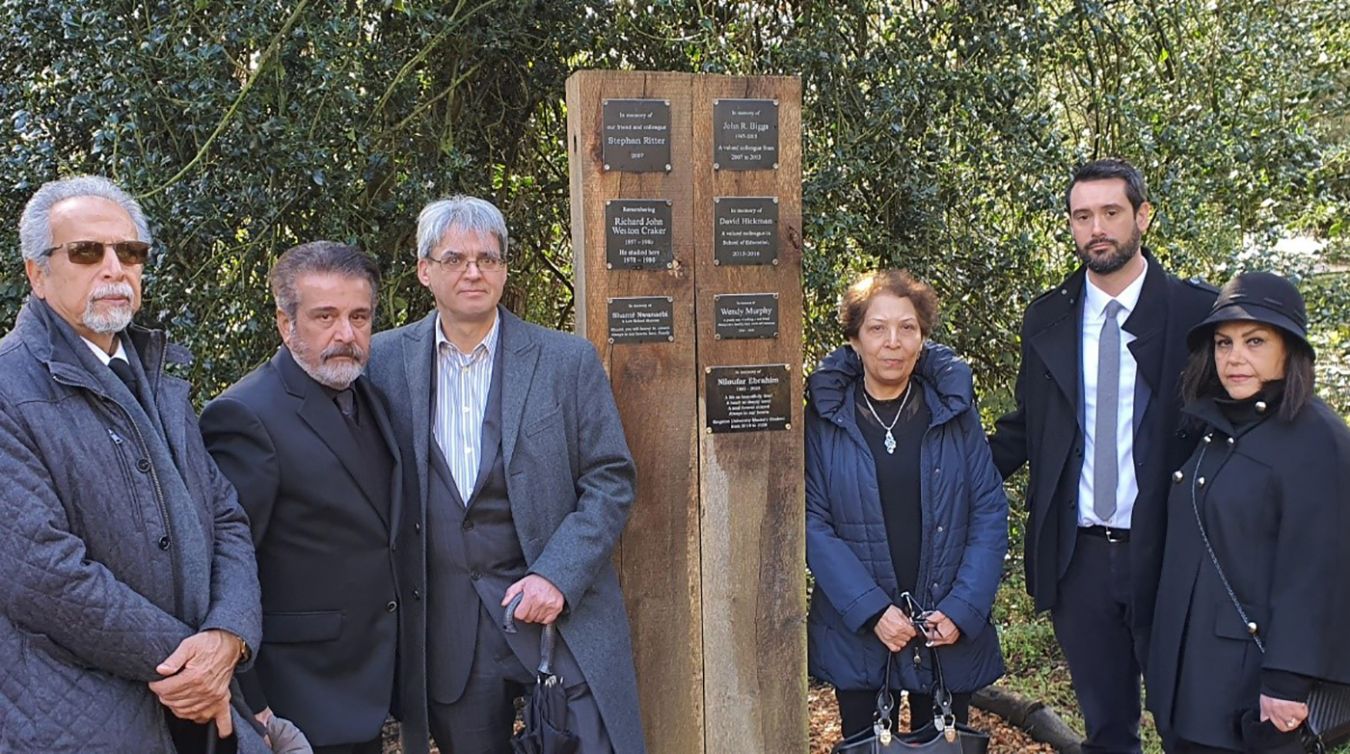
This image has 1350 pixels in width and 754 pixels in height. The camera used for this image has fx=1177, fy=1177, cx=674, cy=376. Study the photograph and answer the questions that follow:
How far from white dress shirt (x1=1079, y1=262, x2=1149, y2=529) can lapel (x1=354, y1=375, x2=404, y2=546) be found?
2281 millimetres

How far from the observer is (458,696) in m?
3.45

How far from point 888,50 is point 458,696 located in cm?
344

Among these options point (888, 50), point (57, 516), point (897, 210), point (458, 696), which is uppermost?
point (888, 50)

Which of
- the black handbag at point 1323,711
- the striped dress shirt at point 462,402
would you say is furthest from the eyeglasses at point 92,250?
the black handbag at point 1323,711

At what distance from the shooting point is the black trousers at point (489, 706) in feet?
11.4

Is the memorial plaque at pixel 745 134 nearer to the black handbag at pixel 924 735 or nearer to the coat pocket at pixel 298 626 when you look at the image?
the black handbag at pixel 924 735

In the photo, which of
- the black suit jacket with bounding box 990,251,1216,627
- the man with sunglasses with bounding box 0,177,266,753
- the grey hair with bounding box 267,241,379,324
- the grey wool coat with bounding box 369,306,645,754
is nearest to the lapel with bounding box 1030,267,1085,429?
the black suit jacket with bounding box 990,251,1216,627

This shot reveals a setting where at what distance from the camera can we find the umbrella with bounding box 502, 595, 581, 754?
3328mm

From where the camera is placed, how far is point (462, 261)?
347 centimetres

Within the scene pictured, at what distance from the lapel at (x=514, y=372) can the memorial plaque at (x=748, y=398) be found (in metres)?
0.74

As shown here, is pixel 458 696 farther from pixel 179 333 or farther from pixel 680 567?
pixel 179 333

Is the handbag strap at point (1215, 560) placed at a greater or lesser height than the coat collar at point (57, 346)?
lesser

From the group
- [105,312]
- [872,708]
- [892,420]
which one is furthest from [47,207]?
[872,708]

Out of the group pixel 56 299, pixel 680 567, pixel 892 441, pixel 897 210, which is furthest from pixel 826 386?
pixel 56 299
